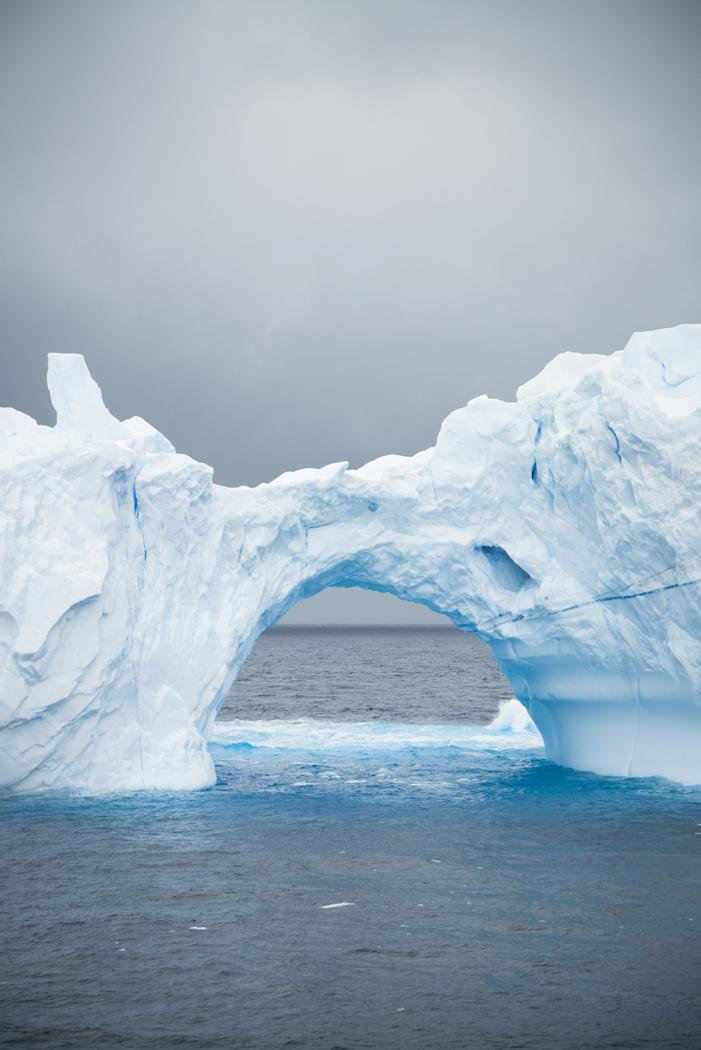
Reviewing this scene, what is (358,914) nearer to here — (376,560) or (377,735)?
(376,560)

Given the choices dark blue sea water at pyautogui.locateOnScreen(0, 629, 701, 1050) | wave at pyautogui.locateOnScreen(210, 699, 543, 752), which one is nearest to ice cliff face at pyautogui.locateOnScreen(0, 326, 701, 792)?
dark blue sea water at pyautogui.locateOnScreen(0, 629, 701, 1050)

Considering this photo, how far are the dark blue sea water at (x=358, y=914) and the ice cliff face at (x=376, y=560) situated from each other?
1310mm

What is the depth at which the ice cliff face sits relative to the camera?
60.6 ft

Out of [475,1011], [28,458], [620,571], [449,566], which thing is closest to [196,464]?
[28,458]

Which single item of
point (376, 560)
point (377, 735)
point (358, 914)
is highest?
point (376, 560)

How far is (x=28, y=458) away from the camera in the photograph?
19.2 metres

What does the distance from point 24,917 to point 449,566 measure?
488 inches

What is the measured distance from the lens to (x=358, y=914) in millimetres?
11914

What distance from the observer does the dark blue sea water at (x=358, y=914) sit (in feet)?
29.0

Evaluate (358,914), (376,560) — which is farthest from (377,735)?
(358,914)

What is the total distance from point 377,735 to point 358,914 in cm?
1889

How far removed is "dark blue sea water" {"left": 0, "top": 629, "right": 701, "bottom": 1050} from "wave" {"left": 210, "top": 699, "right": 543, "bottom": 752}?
5.93 metres

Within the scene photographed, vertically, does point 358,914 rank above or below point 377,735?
below

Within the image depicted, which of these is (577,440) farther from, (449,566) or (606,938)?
(606,938)
